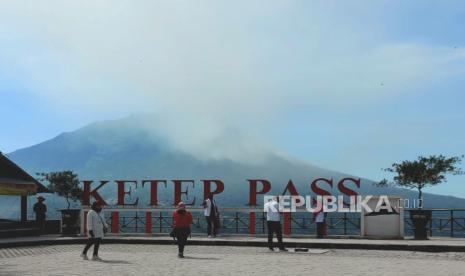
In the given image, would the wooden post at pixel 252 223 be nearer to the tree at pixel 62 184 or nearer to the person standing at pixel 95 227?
the person standing at pixel 95 227

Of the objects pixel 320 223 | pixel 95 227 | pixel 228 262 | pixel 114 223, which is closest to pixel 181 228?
pixel 228 262

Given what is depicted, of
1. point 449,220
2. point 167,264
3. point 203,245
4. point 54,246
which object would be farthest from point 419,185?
point 167,264

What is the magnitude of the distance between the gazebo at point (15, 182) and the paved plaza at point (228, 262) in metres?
5.91

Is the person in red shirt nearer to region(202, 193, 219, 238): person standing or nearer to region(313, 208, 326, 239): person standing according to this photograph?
region(202, 193, 219, 238): person standing

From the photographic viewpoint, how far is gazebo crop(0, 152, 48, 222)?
2817cm

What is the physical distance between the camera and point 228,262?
Result: 1744 centimetres

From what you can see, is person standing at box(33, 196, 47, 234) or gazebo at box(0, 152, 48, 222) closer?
gazebo at box(0, 152, 48, 222)

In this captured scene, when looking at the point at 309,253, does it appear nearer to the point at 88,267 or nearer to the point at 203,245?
the point at 203,245

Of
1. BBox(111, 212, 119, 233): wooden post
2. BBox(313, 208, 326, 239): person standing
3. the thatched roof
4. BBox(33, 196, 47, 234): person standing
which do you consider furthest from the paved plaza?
BBox(111, 212, 119, 233): wooden post

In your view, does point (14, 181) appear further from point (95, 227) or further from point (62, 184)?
point (62, 184)

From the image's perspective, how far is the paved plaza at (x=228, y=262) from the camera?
49.8 ft

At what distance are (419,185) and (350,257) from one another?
2928 centimetres

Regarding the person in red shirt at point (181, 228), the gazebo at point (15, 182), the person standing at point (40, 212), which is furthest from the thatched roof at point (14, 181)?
the person in red shirt at point (181, 228)

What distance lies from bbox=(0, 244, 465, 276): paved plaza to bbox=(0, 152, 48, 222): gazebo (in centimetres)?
591
